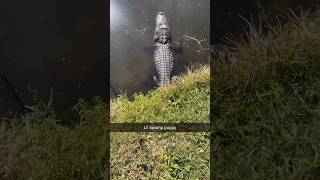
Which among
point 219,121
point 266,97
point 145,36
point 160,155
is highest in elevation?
point 145,36

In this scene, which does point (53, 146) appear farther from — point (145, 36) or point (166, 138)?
point (145, 36)

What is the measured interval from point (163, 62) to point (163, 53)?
55 mm

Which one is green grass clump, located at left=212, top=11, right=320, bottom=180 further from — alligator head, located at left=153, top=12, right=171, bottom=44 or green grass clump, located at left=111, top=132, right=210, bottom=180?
alligator head, located at left=153, top=12, right=171, bottom=44

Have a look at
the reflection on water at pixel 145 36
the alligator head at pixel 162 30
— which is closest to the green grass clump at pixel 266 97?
the reflection on water at pixel 145 36

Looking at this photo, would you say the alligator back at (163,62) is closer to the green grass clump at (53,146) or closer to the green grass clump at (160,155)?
the green grass clump at (160,155)

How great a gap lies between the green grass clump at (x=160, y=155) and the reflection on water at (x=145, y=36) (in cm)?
28

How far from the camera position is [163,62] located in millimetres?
3059

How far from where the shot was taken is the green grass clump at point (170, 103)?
3.07m

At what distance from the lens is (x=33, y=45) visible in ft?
11.0

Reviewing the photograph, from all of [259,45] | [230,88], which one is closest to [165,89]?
[230,88]

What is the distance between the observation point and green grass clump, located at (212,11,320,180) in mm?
2957

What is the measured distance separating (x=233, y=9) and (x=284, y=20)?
296 millimetres

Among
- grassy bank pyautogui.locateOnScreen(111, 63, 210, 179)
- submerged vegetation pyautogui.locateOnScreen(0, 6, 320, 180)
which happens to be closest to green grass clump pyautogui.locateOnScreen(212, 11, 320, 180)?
submerged vegetation pyautogui.locateOnScreen(0, 6, 320, 180)

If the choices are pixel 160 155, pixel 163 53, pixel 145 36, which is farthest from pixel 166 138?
pixel 145 36
